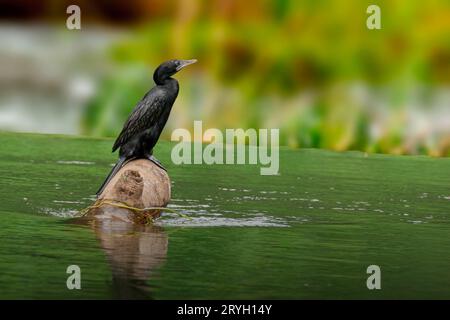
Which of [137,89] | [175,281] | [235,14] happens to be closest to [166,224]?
[175,281]

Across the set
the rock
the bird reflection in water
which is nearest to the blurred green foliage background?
the rock

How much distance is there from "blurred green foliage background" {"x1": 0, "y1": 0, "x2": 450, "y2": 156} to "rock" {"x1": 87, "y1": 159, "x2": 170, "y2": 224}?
3086cm

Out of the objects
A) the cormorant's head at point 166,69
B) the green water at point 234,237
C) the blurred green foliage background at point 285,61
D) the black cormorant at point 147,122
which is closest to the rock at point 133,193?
the black cormorant at point 147,122

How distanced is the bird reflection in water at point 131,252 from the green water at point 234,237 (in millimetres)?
21

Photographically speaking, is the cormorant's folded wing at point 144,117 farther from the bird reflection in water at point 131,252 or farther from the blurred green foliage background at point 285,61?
the blurred green foliage background at point 285,61

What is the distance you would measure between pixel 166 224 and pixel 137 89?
34.3 m

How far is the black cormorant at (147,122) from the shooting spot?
22016 millimetres

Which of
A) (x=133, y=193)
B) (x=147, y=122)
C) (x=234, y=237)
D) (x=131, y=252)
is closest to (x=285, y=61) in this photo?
(x=147, y=122)

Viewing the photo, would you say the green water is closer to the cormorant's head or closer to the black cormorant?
the black cormorant

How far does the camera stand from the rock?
21516 mm

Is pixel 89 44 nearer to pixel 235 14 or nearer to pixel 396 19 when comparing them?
pixel 235 14

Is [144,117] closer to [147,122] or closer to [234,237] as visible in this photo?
[147,122]

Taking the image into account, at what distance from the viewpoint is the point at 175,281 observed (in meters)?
16.5

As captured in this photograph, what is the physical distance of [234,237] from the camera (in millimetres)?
20797
